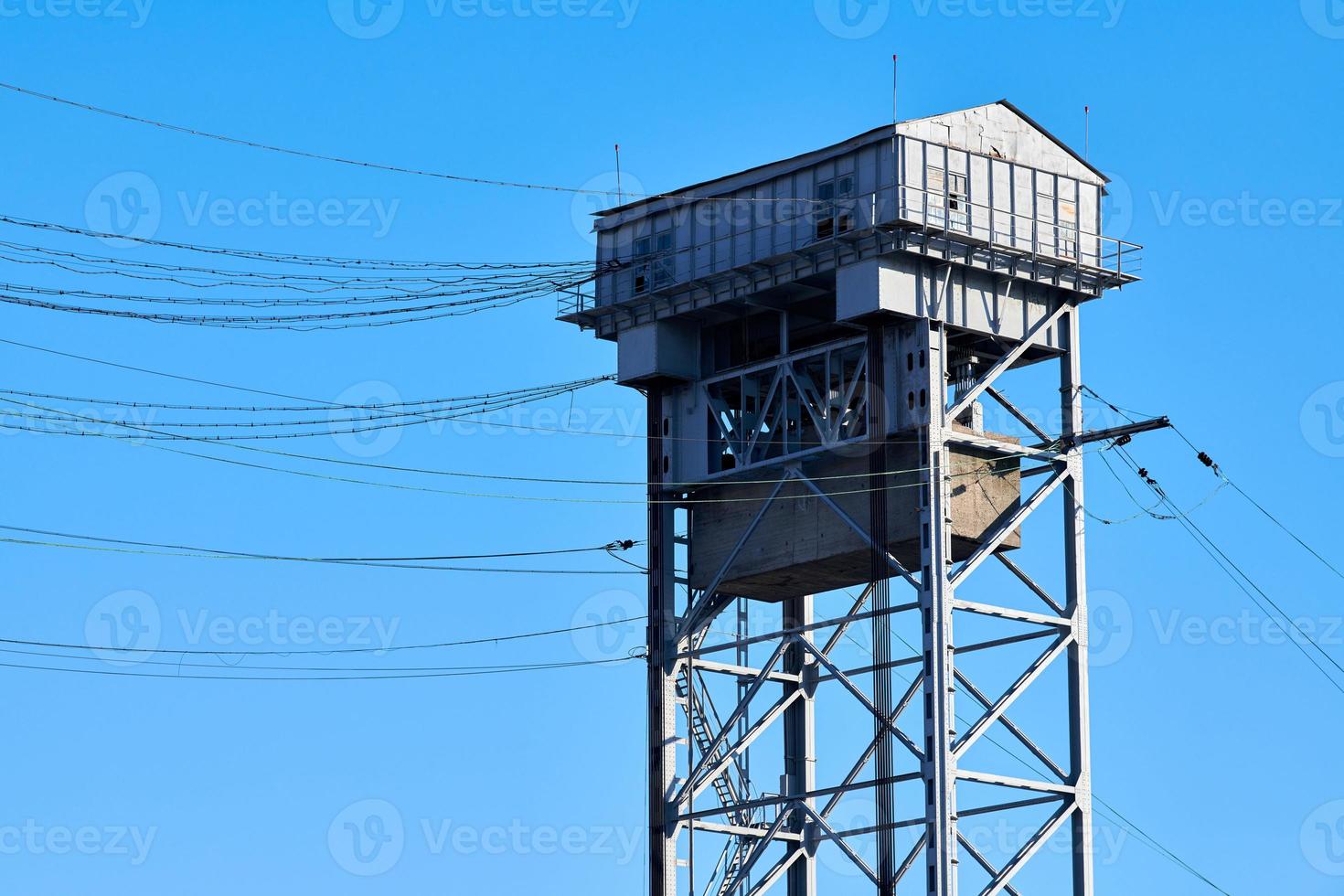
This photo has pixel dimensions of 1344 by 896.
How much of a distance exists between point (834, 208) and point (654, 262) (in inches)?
258

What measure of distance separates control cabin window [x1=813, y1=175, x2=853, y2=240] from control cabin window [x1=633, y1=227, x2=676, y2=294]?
517 centimetres

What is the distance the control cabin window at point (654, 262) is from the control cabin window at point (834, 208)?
517cm

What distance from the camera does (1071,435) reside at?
80.4 meters

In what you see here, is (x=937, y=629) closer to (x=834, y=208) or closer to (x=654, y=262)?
(x=834, y=208)

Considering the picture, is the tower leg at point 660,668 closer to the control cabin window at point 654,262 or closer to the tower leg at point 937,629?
the control cabin window at point 654,262

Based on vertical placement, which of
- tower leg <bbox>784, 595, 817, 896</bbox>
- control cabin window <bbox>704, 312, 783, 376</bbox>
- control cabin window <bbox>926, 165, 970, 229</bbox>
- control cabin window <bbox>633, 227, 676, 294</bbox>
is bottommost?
tower leg <bbox>784, 595, 817, 896</bbox>

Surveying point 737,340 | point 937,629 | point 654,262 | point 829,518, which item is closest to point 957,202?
point 737,340

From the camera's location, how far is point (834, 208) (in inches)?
3103

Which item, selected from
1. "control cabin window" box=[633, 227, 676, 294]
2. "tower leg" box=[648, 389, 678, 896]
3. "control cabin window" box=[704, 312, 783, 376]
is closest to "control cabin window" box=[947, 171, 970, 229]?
"control cabin window" box=[704, 312, 783, 376]

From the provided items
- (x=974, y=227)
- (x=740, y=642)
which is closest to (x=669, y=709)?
(x=740, y=642)

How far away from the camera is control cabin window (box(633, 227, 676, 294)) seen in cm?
8306

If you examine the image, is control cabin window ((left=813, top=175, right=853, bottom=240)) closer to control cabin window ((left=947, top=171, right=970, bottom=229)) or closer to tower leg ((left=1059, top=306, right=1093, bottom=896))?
control cabin window ((left=947, top=171, right=970, bottom=229))

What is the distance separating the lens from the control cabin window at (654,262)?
273 ft

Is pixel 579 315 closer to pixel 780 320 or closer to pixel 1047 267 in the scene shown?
pixel 780 320
